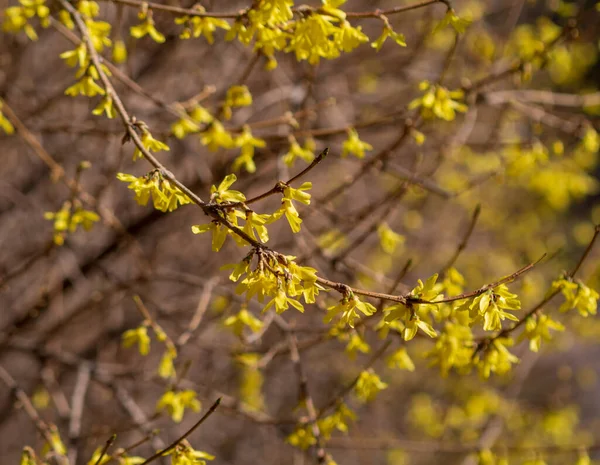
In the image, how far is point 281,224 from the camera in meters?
5.42

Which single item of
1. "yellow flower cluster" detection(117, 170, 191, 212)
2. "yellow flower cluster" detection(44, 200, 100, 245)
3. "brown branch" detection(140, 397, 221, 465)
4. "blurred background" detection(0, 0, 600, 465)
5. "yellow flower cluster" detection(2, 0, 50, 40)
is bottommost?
"blurred background" detection(0, 0, 600, 465)

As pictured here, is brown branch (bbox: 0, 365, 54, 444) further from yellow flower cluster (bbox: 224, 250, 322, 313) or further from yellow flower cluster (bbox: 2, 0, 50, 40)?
yellow flower cluster (bbox: 2, 0, 50, 40)

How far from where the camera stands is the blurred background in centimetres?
295

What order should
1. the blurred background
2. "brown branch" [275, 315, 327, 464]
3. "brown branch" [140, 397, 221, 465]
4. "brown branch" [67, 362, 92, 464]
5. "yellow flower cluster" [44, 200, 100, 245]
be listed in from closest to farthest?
"brown branch" [140, 397, 221, 465] < "brown branch" [275, 315, 327, 464] < "yellow flower cluster" [44, 200, 100, 245] < "brown branch" [67, 362, 92, 464] < the blurred background

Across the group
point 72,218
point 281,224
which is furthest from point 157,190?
point 281,224

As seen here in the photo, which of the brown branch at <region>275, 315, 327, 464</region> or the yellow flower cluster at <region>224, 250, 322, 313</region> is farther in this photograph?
the brown branch at <region>275, 315, 327, 464</region>

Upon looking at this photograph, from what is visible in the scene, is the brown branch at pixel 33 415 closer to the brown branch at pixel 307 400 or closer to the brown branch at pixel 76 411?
the brown branch at pixel 76 411

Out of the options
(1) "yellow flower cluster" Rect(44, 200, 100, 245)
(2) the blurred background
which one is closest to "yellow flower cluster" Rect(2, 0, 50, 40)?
(2) the blurred background

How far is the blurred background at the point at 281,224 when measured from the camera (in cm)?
295

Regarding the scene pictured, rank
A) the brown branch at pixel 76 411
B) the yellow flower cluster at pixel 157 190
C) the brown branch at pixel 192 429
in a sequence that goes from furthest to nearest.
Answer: the brown branch at pixel 76 411, the yellow flower cluster at pixel 157 190, the brown branch at pixel 192 429

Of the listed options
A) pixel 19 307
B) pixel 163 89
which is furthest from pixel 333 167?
pixel 19 307

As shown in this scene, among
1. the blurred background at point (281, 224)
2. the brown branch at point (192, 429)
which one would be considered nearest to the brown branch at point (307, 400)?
the blurred background at point (281, 224)

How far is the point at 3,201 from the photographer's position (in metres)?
4.43

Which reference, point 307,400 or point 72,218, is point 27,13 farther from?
point 307,400
